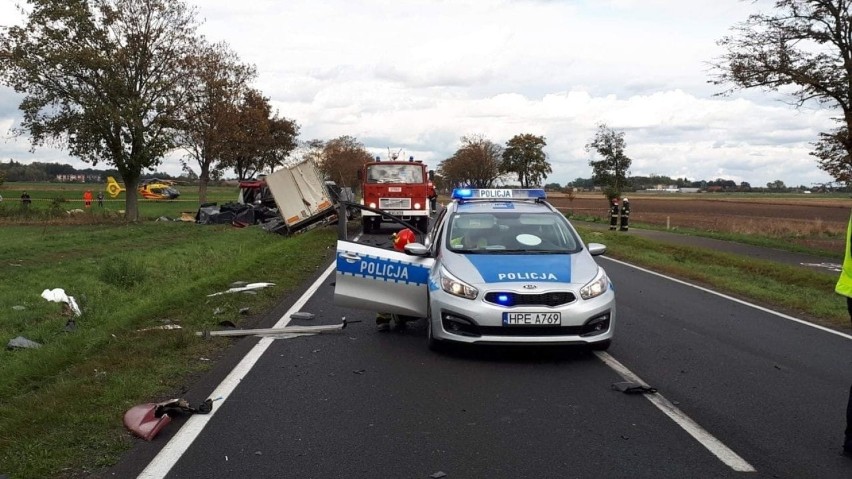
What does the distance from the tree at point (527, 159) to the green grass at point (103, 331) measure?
38607 mm

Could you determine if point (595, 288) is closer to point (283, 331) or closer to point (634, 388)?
point (634, 388)

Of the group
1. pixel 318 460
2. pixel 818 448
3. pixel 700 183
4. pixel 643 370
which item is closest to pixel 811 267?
pixel 643 370

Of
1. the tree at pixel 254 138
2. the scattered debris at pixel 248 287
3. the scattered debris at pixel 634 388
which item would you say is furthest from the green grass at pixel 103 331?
the tree at pixel 254 138

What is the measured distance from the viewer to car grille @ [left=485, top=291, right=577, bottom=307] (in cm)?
729

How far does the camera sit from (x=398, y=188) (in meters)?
28.0

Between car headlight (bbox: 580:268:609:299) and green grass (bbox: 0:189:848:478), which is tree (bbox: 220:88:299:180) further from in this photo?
car headlight (bbox: 580:268:609:299)

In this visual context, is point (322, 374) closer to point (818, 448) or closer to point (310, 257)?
point (818, 448)

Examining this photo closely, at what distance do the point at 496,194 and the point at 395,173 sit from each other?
1857cm

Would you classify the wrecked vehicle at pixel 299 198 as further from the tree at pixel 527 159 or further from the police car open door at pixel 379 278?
the tree at pixel 527 159

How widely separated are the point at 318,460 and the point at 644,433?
2211mm

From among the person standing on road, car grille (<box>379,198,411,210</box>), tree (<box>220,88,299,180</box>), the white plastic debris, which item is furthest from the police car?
tree (<box>220,88,299,180</box>)

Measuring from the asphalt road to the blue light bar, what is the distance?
74.8 inches

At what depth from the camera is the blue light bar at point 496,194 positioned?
389 inches

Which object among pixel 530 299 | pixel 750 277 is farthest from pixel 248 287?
pixel 750 277
